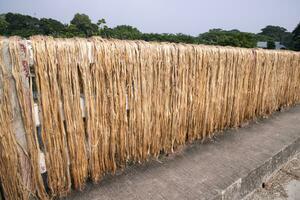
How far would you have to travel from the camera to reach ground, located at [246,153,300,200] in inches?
94.8

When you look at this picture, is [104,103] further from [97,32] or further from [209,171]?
[97,32]

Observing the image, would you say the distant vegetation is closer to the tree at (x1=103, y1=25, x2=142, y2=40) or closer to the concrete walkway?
the tree at (x1=103, y1=25, x2=142, y2=40)

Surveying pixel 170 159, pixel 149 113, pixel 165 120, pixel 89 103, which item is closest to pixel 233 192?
pixel 170 159

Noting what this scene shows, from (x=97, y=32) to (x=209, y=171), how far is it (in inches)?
974

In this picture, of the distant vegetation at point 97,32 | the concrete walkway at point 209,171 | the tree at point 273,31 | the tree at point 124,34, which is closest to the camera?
the concrete walkway at point 209,171

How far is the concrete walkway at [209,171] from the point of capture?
192cm

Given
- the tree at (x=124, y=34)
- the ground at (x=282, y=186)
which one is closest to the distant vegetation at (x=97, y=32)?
the tree at (x=124, y=34)

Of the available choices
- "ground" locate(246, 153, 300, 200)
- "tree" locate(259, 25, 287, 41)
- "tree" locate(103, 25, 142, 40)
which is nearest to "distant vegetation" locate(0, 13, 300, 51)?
"tree" locate(103, 25, 142, 40)

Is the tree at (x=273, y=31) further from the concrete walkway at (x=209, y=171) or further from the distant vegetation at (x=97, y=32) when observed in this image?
the concrete walkway at (x=209, y=171)

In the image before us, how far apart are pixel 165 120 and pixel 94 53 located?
1061mm

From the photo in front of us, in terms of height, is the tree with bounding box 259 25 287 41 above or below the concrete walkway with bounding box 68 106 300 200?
above

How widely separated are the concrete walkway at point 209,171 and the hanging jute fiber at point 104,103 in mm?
134

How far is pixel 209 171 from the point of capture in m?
2.25

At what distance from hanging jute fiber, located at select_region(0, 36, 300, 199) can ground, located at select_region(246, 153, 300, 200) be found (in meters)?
0.89
